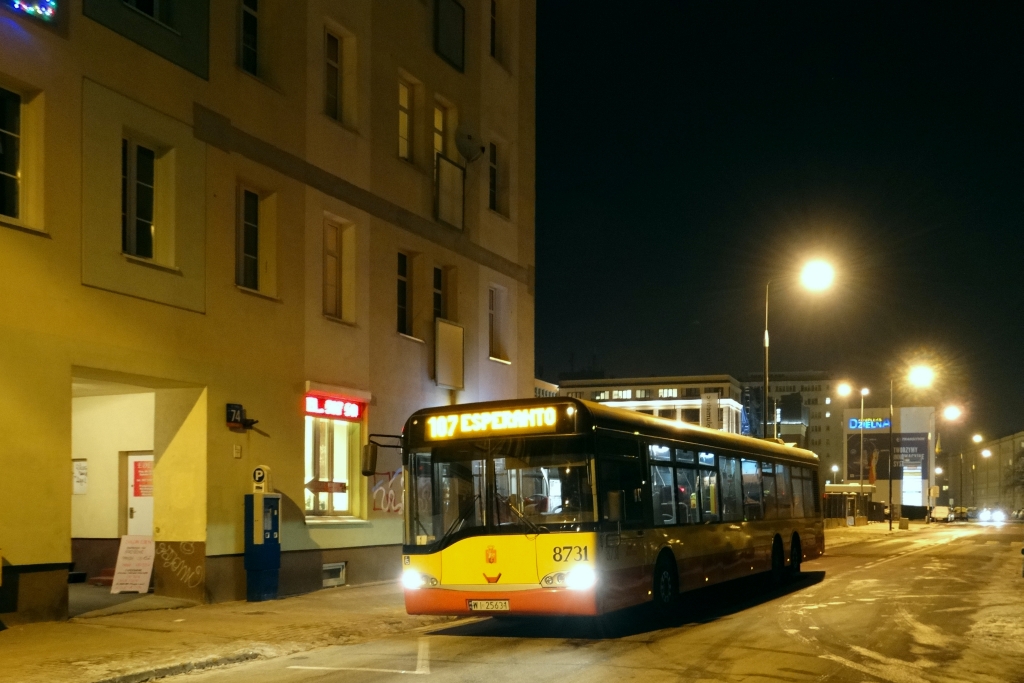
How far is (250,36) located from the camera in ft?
65.1

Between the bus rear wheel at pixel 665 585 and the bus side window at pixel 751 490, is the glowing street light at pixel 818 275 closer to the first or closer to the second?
the bus side window at pixel 751 490

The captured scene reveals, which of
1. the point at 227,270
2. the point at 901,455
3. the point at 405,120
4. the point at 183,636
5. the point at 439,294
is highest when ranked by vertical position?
the point at 405,120

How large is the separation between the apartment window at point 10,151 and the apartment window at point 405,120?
10487 mm

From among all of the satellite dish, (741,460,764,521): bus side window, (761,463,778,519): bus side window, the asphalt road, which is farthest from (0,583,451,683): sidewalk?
the satellite dish

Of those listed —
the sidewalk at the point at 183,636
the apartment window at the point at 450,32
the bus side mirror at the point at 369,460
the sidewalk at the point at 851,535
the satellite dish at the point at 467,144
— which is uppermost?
the apartment window at the point at 450,32

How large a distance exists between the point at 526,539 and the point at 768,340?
18.9m

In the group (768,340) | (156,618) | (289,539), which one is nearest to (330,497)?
(289,539)

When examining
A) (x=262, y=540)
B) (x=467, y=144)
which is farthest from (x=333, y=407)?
(x=467, y=144)

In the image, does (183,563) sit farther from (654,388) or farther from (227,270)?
(654,388)

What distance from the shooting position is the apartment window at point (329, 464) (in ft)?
68.6

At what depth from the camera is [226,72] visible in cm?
1856

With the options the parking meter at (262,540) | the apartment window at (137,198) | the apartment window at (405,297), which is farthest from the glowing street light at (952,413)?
the apartment window at (137,198)

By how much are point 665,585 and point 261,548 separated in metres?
6.71

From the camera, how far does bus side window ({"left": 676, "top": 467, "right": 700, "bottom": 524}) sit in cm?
1634
